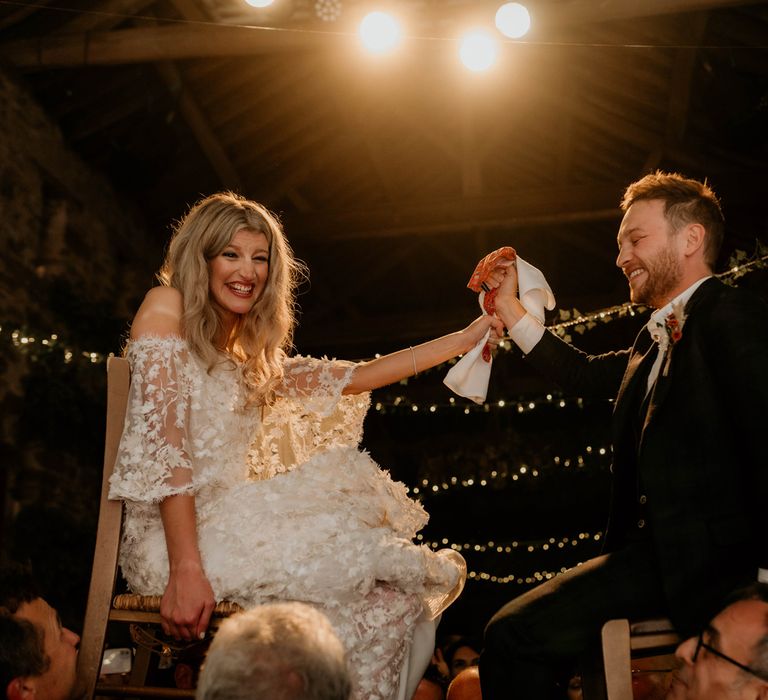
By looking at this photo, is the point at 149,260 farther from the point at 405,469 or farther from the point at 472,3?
the point at 472,3

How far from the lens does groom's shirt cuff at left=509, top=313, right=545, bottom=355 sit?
10.0 feet

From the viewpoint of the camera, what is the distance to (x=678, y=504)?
2.20m

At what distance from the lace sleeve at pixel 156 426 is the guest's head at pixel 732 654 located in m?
1.34

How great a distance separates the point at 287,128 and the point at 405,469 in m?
3.78

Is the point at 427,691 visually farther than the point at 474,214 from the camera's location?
No

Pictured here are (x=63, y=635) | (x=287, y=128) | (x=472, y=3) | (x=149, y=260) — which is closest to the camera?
(x=63, y=635)

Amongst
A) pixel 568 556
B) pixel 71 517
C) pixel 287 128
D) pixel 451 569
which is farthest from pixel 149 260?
pixel 451 569

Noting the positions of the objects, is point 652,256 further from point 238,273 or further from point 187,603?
point 187,603

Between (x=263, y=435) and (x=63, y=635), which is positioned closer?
(x=63, y=635)

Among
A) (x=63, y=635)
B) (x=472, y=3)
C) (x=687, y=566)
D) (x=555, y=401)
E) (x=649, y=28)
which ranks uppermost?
(x=649, y=28)

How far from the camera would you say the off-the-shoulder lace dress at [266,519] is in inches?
89.7

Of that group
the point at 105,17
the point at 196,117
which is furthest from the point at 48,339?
the point at 196,117

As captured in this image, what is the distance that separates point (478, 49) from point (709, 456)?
4.45 metres

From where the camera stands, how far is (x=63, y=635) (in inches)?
93.2
